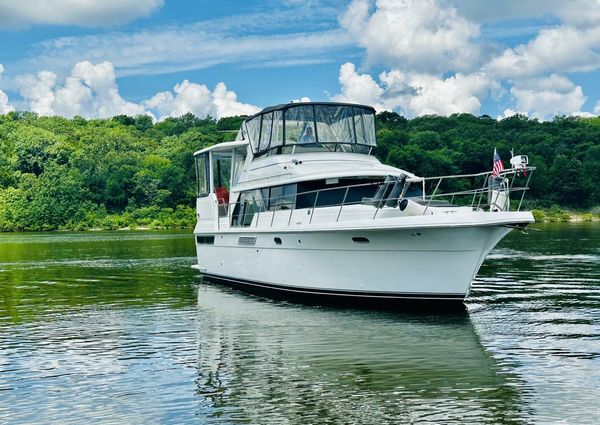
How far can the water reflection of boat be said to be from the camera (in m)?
10.2

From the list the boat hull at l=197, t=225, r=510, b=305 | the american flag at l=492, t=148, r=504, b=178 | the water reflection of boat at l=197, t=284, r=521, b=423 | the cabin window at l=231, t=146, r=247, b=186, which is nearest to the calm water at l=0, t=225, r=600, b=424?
the water reflection of boat at l=197, t=284, r=521, b=423

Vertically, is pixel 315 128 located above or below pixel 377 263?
above

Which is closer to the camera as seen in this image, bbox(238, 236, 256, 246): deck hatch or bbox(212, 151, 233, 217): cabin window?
bbox(238, 236, 256, 246): deck hatch

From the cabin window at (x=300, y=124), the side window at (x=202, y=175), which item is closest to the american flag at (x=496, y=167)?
the cabin window at (x=300, y=124)

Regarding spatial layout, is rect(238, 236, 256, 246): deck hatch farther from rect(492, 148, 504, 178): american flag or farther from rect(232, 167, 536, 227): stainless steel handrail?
rect(492, 148, 504, 178): american flag

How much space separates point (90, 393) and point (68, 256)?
32424mm

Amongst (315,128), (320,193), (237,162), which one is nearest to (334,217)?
(320,193)

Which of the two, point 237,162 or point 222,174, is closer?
point 237,162

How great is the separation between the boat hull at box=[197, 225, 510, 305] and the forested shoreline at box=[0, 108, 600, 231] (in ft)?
245

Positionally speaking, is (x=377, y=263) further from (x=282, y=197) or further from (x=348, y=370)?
(x=348, y=370)

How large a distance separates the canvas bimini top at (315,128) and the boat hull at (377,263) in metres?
2.98

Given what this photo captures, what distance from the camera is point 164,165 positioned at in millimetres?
112312

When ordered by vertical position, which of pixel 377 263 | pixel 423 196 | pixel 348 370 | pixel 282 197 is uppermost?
pixel 282 197

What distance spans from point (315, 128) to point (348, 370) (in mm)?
10307
